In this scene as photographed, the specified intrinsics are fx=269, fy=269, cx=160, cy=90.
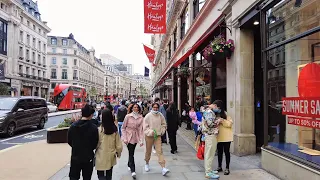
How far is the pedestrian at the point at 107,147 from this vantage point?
462 centimetres

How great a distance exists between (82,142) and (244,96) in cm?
537

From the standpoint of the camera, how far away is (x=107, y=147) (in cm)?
465

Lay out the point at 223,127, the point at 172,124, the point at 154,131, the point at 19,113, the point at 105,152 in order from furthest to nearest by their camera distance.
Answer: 1. the point at 19,113
2. the point at 172,124
3. the point at 154,131
4. the point at 223,127
5. the point at 105,152

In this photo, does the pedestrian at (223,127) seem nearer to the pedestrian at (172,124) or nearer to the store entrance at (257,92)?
the store entrance at (257,92)

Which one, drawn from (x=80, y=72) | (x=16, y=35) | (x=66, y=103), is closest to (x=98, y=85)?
(x=80, y=72)

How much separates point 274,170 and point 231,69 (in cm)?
384

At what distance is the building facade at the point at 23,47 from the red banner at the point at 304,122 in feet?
169

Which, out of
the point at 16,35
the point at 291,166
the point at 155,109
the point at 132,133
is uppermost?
the point at 16,35

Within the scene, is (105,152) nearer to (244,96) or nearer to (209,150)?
(209,150)

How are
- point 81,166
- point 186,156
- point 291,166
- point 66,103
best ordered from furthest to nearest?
point 66,103
point 186,156
point 291,166
point 81,166

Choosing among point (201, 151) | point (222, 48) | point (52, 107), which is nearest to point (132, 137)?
point (201, 151)

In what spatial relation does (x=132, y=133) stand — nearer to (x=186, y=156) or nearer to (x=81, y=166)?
(x=81, y=166)

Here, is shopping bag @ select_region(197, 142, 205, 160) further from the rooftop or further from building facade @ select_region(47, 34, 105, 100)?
building facade @ select_region(47, 34, 105, 100)

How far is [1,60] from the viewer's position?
1970 inches
